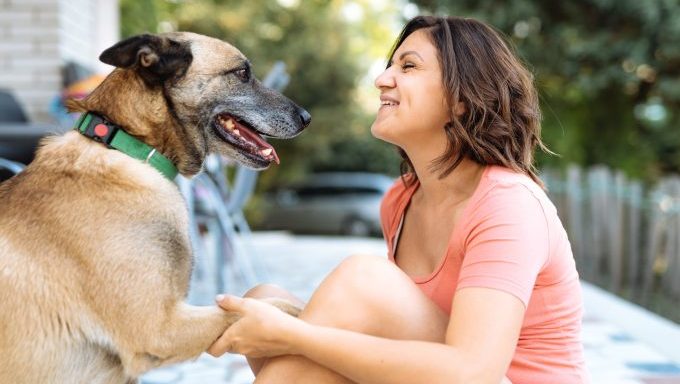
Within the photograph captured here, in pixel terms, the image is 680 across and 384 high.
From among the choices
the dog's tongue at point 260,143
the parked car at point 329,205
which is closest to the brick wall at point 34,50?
the dog's tongue at point 260,143

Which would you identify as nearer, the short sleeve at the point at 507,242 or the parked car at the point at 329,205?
the short sleeve at the point at 507,242

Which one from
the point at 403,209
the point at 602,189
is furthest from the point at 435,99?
the point at 602,189

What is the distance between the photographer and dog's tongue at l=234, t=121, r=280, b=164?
221cm

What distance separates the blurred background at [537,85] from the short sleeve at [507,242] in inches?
27.8

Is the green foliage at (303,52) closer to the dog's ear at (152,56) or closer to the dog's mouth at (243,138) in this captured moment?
the dog's mouth at (243,138)

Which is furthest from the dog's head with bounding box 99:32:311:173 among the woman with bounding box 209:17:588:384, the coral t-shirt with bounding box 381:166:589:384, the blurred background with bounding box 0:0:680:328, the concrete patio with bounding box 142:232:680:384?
the concrete patio with bounding box 142:232:680:384

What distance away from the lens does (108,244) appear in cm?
174

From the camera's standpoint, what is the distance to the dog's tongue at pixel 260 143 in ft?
7.26

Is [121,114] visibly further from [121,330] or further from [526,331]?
[526,331]

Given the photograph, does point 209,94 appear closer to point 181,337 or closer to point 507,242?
point 181,337

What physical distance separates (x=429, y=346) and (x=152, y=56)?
0.92 m

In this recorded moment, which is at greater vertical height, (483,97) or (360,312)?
(483,97)

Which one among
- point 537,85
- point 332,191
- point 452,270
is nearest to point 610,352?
point 537,85

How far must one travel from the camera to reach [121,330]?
68.2 inches
